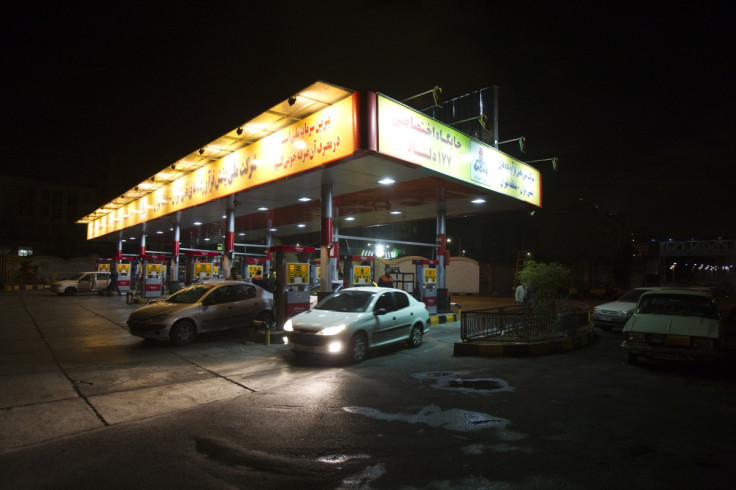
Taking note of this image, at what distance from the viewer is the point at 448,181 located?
37.2ft

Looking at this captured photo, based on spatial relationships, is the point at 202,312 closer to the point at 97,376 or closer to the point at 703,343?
the point at 97,376

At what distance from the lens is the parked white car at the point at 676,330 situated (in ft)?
24.2

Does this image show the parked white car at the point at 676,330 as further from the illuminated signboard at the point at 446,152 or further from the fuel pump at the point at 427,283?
the fuel pump at the point at 427,283

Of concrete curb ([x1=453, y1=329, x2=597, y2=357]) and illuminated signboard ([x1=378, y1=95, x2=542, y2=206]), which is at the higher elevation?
illuminated signboard ([x1=378, y1=95, x2=542, y2=206])

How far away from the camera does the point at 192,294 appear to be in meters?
11.5

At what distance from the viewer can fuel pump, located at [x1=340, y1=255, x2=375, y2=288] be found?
14.7 metres

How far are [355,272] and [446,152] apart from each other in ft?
23.2

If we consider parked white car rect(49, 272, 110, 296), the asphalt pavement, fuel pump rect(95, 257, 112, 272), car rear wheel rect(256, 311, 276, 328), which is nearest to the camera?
the asphalt pavement

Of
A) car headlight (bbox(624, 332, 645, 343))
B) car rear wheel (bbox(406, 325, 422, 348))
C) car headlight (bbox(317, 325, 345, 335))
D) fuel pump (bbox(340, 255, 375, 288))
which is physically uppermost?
fuel pump (bbox(340, 255, 375, 288))

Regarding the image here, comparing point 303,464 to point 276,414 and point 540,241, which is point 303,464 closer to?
point 276,414

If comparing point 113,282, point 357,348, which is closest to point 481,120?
point 357,348

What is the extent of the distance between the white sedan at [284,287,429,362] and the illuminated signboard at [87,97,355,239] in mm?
3245

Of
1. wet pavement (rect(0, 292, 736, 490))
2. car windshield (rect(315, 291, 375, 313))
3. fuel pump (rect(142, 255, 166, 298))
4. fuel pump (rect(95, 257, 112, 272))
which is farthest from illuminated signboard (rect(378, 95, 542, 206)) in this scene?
fuel pump (rect(95, 257, 112, 272))

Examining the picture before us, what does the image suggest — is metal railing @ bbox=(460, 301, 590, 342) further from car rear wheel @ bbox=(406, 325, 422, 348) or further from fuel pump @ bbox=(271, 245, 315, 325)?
fuel pump @ bbox=(271, 245, 315, 325)
